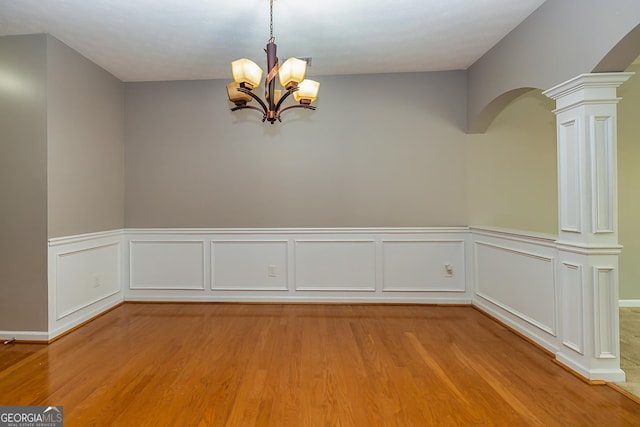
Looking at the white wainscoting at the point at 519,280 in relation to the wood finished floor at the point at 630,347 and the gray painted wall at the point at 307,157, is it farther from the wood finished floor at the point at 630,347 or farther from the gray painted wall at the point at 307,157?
the gray painted wall at the point at 307,157

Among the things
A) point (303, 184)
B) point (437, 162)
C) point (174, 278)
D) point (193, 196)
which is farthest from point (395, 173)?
point (174, 278)

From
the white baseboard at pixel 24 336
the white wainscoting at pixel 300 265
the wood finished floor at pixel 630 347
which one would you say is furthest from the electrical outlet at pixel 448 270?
the white baseboard at pixel 24 336

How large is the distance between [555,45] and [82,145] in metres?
4.37

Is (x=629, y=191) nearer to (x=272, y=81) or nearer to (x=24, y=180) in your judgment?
(x=272, y=81)

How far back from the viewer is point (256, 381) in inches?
85.0

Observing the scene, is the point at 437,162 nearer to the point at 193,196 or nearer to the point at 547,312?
the point at 547,312

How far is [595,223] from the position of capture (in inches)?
83.0

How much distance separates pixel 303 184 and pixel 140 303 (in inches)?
98.9

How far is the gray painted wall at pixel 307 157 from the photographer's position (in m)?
3.82

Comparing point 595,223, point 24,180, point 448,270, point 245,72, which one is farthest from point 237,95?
point 448,270

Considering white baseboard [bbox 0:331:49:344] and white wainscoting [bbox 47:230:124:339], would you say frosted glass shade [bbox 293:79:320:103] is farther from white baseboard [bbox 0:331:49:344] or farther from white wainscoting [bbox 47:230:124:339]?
white baseboard [bbox 0:331:49:344]

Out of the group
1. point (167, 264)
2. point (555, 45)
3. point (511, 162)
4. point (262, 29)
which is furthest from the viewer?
point (167, 264)

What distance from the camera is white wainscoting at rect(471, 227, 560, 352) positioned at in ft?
8.44

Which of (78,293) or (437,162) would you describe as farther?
(437,162)
